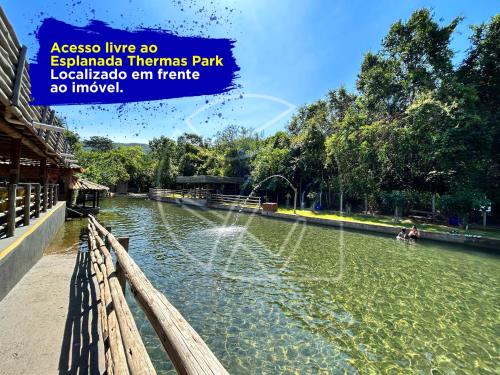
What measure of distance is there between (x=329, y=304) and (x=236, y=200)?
86.7 feet

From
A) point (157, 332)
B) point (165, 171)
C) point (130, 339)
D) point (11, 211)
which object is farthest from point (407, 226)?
point (165, 171)

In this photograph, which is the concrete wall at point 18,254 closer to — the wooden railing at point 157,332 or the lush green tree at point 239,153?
the wooden railing at point 157,332

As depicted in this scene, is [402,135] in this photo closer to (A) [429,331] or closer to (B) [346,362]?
(A) [429,331]

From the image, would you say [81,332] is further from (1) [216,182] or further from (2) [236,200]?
(1) [216,182]

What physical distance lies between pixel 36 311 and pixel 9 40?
4216 mm

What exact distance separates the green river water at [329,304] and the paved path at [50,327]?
1.36m

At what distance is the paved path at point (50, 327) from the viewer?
3.24 m

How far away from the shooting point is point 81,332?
13.1 feet

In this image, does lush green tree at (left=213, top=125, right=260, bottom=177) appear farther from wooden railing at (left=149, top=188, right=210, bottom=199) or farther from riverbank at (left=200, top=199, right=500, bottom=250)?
riverbank at (left=200, top=199, right=500, bottom=250)

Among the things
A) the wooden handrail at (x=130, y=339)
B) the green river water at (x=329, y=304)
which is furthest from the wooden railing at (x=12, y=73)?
the green river water at (x=329, y=304)

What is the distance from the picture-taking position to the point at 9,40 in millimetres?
4652

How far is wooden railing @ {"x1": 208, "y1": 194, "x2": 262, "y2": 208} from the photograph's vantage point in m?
31.1

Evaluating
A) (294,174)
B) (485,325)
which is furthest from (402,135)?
(485,325)

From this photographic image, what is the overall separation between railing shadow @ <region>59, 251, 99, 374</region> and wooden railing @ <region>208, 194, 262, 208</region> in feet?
78.8
